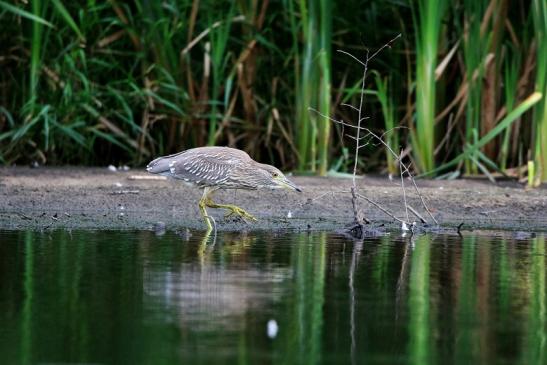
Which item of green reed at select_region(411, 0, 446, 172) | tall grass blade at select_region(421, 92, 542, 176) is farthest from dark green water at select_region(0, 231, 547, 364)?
green reed at select_region(411, 0, 446, 172)

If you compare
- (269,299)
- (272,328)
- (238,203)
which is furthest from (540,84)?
(272,328)

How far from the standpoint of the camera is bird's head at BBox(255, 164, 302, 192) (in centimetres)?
989

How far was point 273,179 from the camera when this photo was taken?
9922 mm

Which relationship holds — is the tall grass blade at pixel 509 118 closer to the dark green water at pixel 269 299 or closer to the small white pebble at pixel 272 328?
the dark green water at pixel 269 299

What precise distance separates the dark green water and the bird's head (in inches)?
47.3

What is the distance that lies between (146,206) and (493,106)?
3.68 metres

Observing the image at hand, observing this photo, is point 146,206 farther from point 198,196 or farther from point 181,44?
point 181,44

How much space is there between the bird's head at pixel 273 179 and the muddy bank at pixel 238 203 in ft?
0.83

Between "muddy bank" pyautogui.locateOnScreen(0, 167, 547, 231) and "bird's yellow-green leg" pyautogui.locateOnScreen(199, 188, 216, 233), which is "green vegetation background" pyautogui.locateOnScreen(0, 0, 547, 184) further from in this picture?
"bird's yellow-green leg" pyautogui.locateOnScreen(199, 188, 216, 233)

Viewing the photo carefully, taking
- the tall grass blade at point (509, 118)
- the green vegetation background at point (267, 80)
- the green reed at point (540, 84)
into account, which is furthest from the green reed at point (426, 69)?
the green reed at point (540, 84)

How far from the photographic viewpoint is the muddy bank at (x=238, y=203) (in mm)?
9523

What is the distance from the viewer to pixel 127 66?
12828 mm

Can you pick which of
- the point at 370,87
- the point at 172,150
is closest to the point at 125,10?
the point at 172,150

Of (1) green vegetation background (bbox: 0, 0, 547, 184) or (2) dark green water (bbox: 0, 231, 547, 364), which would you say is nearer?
(2) dark green water (bbox: 0, 231, 547, 364)
